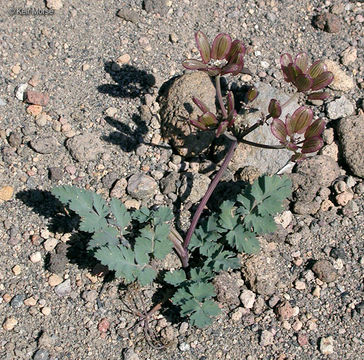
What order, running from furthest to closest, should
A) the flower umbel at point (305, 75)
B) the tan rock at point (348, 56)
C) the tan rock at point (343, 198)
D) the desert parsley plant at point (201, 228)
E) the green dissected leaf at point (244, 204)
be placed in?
1. the tan rock at point (348, 56)
2. the tan rock at point (343, 198)
3. the green dissected leaf at point (244, 204)
4. the desert parsley plant at point (201, 228)
5. the flower umbel at point (305, 75)

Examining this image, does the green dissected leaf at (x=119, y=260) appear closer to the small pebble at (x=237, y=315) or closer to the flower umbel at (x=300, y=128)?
the small pebble at (x=237, y=315)

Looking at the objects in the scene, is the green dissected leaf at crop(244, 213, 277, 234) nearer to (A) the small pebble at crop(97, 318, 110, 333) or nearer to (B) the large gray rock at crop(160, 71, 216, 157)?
(B) the large gray rock at crop(160, 71, 216, 157)

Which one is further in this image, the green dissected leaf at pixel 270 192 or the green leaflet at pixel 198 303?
the green dissected leaf at pixel 270 192

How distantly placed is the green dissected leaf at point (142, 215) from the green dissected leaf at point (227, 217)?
0.45m

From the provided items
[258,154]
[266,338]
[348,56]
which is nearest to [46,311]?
[266,338]

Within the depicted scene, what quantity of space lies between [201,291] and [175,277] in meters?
0.20

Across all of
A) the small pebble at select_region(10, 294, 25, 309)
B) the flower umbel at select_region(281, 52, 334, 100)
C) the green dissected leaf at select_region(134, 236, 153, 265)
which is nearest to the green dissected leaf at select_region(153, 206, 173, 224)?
the green dissected leaf at select_region(134, 236, 153, 265)

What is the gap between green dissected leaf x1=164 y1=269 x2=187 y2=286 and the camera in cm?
Answer: 360

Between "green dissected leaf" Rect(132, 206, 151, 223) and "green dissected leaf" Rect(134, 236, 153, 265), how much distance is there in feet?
0.52

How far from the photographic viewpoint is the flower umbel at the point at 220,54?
321 centimetres

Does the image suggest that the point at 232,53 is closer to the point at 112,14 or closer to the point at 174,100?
the point at 174,100

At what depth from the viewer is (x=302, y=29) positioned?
4.57 m

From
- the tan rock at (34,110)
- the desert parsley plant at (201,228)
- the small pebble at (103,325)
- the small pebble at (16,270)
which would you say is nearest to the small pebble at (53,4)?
the tan rock at (34,110)

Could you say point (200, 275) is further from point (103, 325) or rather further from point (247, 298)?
point (103, 325)
